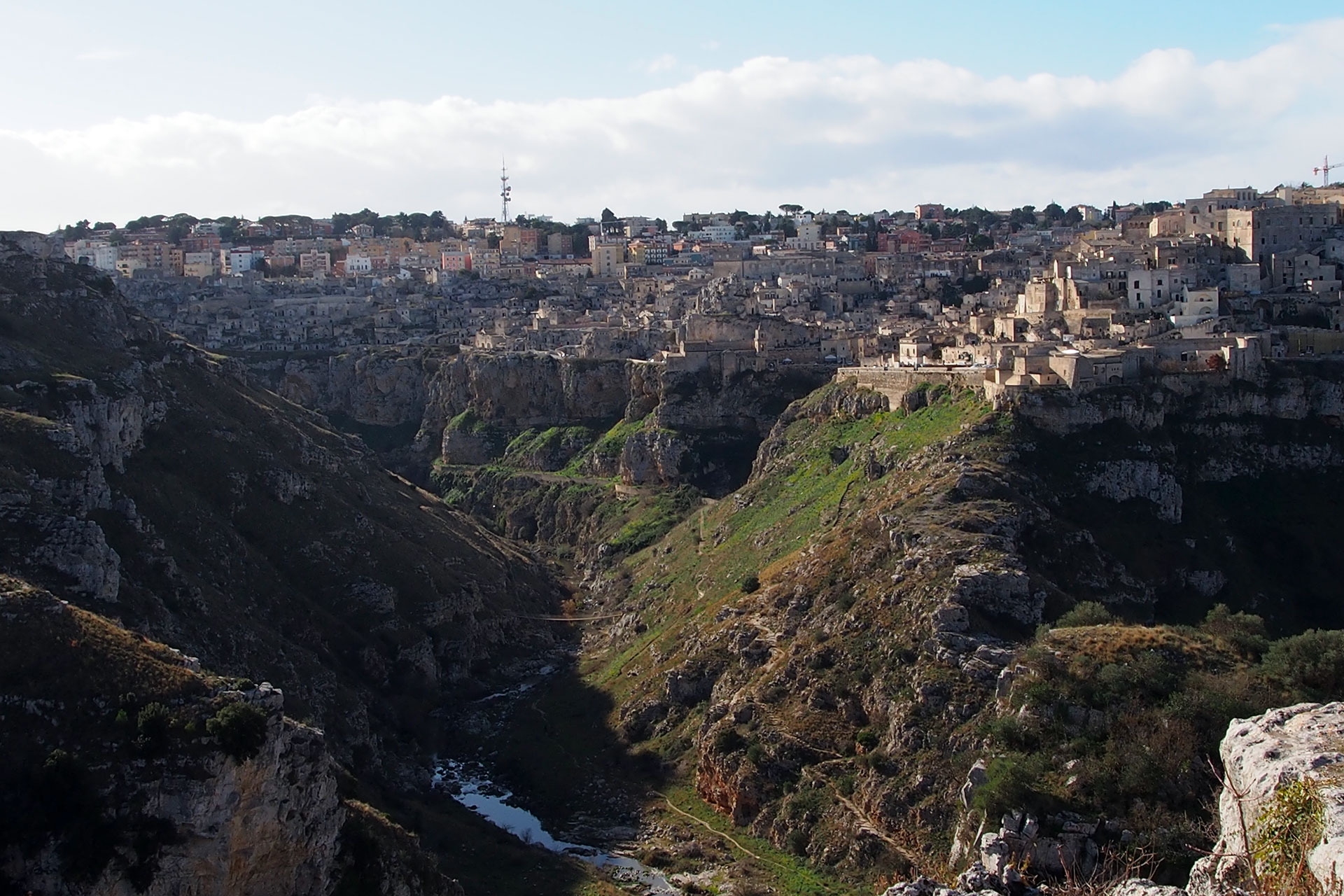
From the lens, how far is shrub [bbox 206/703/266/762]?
39.7 metres

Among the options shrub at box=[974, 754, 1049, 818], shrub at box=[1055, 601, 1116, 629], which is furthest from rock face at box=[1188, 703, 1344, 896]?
shrub at box=[1055, 601, 1116, 629]

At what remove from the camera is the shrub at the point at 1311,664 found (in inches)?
1665

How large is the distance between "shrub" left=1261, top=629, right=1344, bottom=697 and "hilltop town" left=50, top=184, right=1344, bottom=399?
67.2 ft

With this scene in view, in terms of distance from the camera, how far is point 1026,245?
5177 inches

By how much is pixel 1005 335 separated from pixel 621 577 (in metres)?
23.4

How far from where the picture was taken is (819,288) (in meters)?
112

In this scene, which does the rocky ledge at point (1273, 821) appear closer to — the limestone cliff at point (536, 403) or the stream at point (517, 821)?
the stream at point (517, 821)

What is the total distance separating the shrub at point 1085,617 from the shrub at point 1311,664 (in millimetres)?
5564

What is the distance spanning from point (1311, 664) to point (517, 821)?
27.1m

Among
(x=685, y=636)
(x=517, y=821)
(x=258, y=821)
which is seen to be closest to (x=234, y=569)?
(x=517, y=821)

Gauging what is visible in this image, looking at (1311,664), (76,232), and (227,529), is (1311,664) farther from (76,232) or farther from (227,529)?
(76,232)

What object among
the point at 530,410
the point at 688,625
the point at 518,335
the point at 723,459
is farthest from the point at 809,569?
the point at 518,335

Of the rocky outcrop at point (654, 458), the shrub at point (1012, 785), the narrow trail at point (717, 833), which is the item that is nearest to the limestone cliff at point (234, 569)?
the rocky outcrop at point (654, 458)

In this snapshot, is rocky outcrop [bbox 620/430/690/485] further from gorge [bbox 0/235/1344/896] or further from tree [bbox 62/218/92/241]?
tree [bbox 62/218/92/241]
